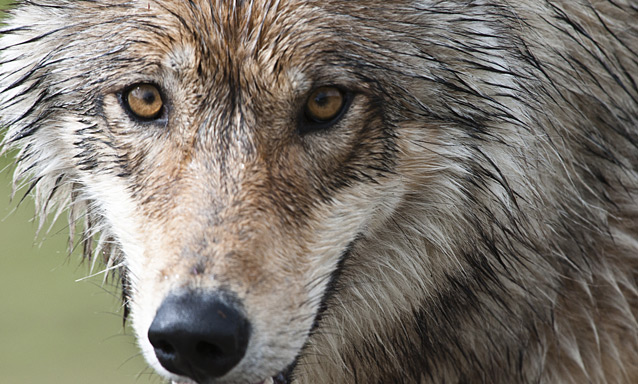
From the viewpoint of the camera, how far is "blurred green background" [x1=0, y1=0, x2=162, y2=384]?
20.5ft

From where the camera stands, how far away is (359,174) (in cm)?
271

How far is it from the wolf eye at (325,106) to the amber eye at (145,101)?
48cm

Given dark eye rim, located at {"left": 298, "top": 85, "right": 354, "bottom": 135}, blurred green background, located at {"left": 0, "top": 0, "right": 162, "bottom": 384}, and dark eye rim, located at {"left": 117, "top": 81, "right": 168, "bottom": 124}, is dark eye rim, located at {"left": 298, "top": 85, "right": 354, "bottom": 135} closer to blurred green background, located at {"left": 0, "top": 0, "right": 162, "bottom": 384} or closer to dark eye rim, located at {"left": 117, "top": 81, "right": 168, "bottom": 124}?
dark eye rim, located at {"left": 117, "top": 81, "right": 168, "bottom": 124}

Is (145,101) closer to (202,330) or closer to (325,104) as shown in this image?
(325,104)

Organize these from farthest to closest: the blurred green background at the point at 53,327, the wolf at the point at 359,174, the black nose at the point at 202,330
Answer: the blurred green background at the point at 53,327 < the wolf at the point at 359,174 < the black nose at the point at 202,330

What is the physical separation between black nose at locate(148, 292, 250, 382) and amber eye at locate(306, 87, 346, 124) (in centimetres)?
67

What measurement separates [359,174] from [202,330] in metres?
0.73

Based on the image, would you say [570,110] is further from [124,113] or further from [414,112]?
[124,113]

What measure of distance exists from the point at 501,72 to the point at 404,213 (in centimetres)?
56

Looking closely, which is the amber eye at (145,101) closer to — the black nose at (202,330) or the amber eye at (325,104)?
the amber eye at (325,104)

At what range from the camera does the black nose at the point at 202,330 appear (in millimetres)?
2314

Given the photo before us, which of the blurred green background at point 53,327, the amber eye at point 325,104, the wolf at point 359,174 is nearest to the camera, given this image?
the wolf at point 359,174

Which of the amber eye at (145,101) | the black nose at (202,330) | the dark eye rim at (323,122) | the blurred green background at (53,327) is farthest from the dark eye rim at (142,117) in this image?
the blurred green background at (53,327)

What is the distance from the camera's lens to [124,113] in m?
2.83
